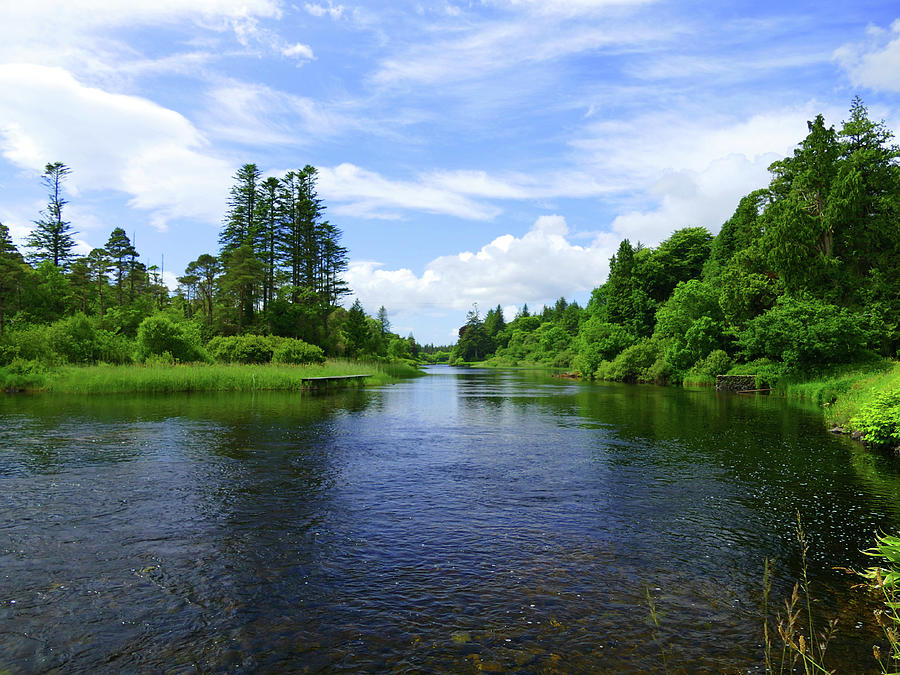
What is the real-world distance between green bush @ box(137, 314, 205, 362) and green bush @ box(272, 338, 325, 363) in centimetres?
795

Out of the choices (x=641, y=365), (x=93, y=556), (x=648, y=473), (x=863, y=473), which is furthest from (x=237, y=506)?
(x=641, y=365)

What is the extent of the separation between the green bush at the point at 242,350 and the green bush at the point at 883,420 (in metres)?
43.4

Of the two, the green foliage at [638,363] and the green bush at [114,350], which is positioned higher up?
the green bush at [114,350]

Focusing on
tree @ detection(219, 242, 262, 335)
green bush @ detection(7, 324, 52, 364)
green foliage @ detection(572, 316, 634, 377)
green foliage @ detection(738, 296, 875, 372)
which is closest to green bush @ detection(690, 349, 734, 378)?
green foliage @ detection(738, 296, 875, 372)

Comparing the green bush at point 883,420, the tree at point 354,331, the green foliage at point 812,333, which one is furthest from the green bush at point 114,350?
A: the green foliage at point 812,333

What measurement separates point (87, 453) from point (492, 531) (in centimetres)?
1265

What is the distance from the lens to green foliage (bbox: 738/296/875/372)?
112 feet

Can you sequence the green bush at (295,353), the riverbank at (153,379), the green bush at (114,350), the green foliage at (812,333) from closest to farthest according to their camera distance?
1. the riverbank at (153,379)
2. the green foliage at (812,333)
3. the green bush at (114,350)
4. the green bush at (295,353)

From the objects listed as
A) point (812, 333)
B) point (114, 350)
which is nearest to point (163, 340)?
point (114, 350)

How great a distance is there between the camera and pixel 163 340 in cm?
3809

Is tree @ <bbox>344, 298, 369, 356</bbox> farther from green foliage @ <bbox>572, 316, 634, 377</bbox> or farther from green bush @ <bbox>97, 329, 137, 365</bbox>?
green foliage @ <bbox>572, 316, 634, 377</bbox>

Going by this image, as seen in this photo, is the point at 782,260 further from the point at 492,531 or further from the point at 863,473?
the point at 492,531

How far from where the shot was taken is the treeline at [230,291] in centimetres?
4344

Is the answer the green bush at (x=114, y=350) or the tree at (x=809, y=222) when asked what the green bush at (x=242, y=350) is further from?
the tree at (x=809, y=222)
